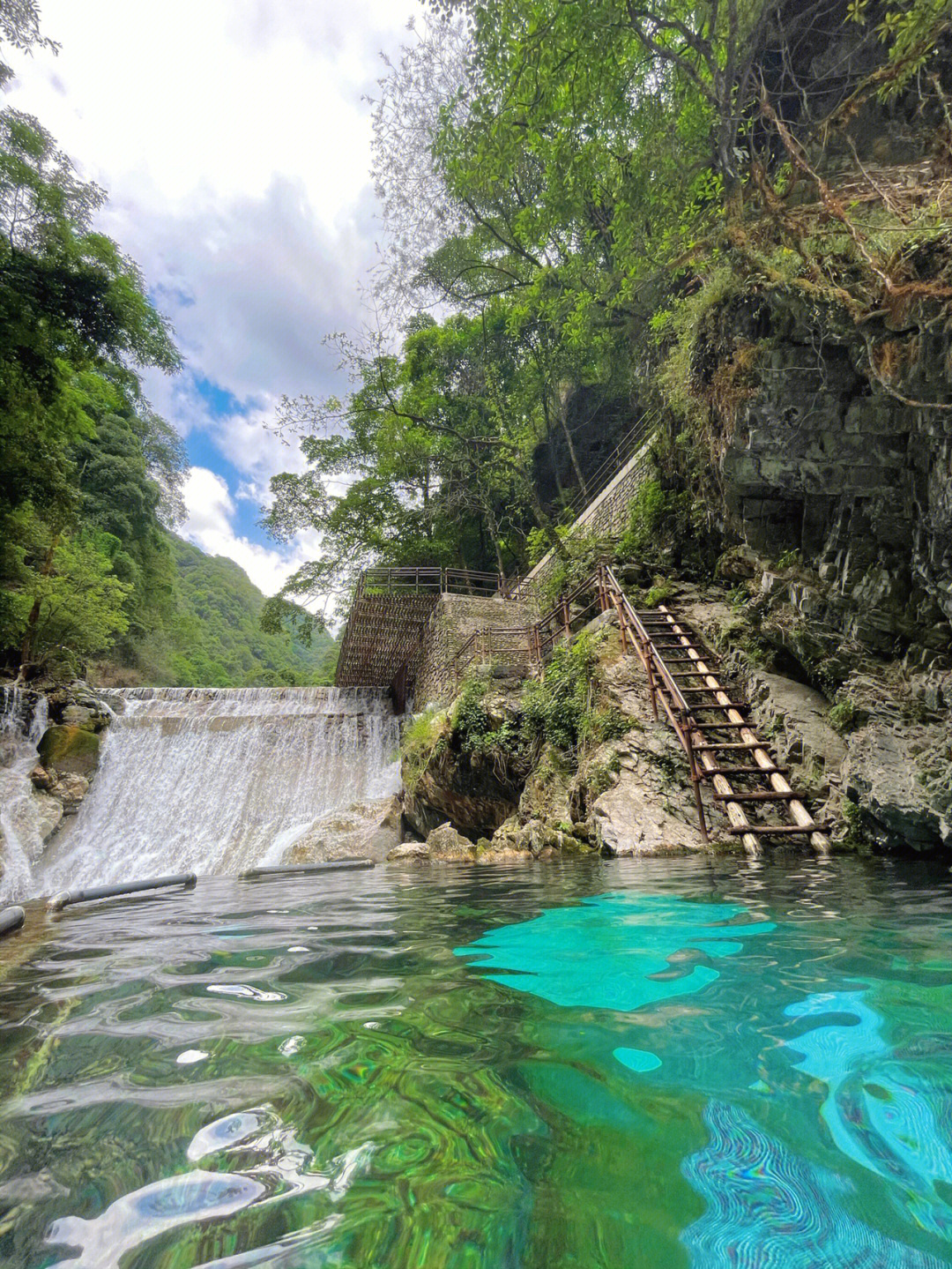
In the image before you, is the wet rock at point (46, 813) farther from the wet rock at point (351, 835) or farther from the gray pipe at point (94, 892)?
the gray pipe at point (94, 892)

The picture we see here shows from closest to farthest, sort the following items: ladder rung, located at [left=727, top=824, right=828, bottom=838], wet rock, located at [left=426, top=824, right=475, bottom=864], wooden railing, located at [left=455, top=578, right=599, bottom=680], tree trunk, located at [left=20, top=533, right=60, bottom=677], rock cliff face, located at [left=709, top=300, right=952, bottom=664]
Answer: ladder rung, located at [left=727, top=824, right=828, bottom=838] → rock cliff face, located at [left=709, top=300, right=952, bottom=664] → wet rock, located at [left=426, top=824, right=475, bottom=864] → wooden railing, located at [left=455, top=578, right=599, bottom=680] → tree trunk, located at [left=20, top=533, right=60, bottom=677]

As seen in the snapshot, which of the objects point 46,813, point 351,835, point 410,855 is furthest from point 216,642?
point 410,855

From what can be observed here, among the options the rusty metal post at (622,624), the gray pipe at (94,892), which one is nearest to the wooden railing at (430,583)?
the rusty metal post at (622,624)

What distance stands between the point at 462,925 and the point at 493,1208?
1791 millimetres

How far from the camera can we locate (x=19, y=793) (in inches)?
428

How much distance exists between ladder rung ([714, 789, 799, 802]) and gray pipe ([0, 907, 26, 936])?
16.2 ft

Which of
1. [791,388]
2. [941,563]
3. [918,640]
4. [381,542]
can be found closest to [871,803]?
[918,640]

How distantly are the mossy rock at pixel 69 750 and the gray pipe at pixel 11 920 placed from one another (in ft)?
37.5

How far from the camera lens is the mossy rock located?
12086mm

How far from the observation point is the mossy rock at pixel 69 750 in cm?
1209

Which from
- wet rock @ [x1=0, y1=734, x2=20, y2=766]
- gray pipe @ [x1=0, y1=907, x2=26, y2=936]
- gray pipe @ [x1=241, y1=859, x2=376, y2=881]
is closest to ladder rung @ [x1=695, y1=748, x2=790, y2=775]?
gray pipe @ [x1=241, y1=859, x2=376, y2=881]

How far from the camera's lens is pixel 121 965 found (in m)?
1.89

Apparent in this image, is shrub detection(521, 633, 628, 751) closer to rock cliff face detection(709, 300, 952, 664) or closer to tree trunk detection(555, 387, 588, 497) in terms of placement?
rock cliff face detection(709, 300, 952, 664)

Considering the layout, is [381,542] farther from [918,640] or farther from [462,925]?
[462,925]
